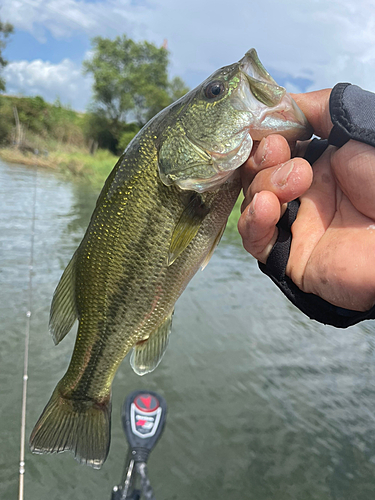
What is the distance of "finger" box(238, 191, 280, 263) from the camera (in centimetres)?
168

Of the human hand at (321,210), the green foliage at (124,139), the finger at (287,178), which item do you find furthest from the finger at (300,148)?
the green foliage at (124,139)

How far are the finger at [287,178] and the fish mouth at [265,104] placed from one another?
14 cm

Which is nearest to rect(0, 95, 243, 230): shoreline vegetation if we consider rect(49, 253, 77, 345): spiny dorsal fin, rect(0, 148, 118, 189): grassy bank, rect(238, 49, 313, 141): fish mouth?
rect(0, 148, 118, 189): grassy bank

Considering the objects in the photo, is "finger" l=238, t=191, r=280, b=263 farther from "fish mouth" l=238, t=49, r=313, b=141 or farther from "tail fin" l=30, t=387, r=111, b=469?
"tail fin" l=30, t=387, r=111, b=469

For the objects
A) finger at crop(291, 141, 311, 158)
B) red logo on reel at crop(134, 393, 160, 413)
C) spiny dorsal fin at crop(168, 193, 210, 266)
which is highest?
finger at crop(291, 141, 311, 158)

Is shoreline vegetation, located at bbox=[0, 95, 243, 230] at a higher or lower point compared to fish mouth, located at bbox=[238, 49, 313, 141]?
lower

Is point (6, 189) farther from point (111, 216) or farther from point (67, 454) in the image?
point (111, 216)

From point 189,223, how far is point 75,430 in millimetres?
1262

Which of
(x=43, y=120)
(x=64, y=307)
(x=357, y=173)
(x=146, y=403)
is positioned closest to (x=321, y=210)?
(x=357, y=173)

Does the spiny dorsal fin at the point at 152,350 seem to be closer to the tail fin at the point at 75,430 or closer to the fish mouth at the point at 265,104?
the tail fin at the point at 75,430

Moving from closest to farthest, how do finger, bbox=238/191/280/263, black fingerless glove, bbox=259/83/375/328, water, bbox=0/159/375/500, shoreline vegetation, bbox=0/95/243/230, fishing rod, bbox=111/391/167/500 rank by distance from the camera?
black fingerless glove, bbox=259/83/375/328 < finger, bbox=238/191/280/263 < fishing rod, bbox=111/391/167/500 < water, bbox=0/159/375/500 < shoreline vegetation, bbox=0/95/243/230

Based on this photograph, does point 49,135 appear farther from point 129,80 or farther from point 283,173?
point 283,173

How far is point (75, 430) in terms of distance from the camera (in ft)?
6.72

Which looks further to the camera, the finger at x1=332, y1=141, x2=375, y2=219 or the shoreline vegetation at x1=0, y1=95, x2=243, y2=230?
the shoreline vegetation at x1=0, y1=95, x2=243, y2=230
